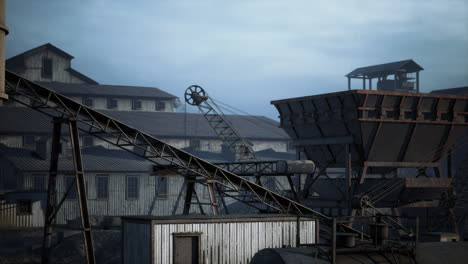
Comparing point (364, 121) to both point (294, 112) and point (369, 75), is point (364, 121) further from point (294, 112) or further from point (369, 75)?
point (369, 75)

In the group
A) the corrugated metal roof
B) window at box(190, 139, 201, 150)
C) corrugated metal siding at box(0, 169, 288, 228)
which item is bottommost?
corrugated metal siding at box(0, 169, 288, 228)

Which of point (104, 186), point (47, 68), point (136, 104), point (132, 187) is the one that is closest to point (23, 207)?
point (104, 186)

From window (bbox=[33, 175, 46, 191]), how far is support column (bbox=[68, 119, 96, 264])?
27.1 m

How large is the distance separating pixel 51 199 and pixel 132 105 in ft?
167

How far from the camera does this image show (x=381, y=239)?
18125 mm

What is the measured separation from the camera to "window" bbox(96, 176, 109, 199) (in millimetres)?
50656

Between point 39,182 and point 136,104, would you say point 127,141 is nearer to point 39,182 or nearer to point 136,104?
point 39,182

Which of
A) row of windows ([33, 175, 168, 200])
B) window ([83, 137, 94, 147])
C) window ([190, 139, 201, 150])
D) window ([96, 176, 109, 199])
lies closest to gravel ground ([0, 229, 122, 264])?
row of windows ([33, 175, 168, 200])

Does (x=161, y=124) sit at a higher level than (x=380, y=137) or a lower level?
higher

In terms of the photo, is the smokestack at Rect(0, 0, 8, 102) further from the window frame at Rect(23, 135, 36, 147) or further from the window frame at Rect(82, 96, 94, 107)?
the window frame at Rect(82, 96, 94, 107)

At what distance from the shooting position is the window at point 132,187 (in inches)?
2045

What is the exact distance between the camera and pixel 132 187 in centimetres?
5209

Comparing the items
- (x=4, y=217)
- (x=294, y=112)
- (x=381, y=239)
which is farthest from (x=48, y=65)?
(x=381, y=239)

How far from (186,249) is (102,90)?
54698 mm
